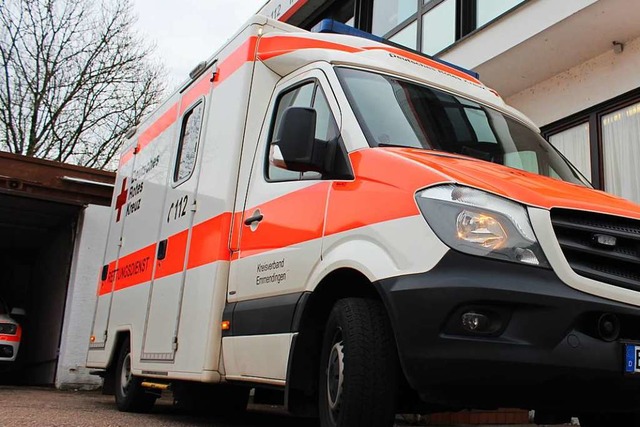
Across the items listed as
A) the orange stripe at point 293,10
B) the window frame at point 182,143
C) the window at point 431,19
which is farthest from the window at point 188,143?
the orange stripe at point 293,10

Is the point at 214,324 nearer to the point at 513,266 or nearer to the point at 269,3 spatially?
the point at 513,266

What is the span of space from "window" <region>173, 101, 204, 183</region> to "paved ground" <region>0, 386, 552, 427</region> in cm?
213

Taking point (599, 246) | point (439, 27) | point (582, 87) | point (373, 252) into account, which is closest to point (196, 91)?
point (373, 252)

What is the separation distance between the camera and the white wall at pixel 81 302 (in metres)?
11.2

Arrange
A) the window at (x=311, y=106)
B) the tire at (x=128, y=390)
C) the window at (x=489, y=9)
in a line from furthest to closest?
the window at (x=489, y=9) → the tire at (x=128, y=390) → the window at (x=311, y=106)

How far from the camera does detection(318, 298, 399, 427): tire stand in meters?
3.27

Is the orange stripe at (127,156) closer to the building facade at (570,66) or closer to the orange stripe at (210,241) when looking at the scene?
the orange stripe at (210,241)

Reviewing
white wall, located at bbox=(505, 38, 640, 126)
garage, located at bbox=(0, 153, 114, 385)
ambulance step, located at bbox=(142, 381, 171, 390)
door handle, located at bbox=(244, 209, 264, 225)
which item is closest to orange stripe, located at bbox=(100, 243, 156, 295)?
ambulance step, located at bbox=(142, 381, 171, 390)

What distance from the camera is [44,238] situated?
605 inches

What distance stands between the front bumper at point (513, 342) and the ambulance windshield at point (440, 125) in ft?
3.73

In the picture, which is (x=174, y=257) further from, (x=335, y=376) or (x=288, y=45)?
(x=335, y=376)

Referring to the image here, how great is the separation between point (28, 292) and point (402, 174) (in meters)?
15.7

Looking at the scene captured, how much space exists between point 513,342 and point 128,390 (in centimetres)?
482

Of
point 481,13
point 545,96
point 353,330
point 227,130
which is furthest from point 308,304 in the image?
point 481,13
